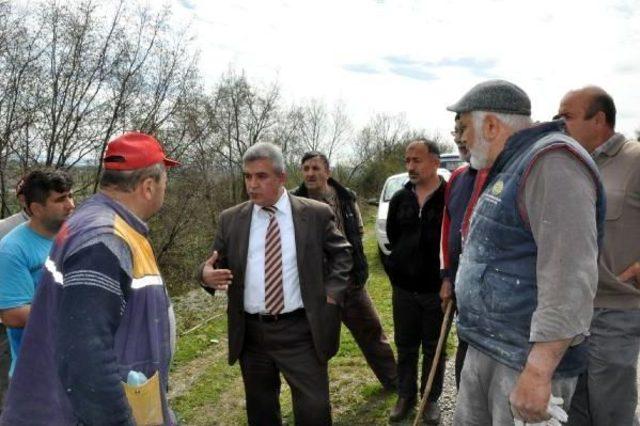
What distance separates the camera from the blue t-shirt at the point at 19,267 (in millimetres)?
2793

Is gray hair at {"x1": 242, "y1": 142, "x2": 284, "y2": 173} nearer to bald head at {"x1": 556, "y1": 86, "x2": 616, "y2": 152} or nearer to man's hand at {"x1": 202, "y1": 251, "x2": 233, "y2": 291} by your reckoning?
man's hand at {"x1": 202, "y1": 251, "x2": 233, "y2": 291}

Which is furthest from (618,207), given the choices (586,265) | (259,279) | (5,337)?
(5,337)

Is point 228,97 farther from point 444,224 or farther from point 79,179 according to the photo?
point 444,224

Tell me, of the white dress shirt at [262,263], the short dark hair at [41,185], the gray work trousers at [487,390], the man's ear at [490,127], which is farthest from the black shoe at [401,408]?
the short dark hair at [41,185]

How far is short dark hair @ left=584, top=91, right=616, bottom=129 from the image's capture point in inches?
115

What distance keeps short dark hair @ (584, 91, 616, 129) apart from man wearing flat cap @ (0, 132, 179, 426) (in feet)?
7.88

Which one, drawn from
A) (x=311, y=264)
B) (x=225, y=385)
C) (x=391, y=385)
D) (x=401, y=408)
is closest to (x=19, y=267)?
(x=311, y=264)

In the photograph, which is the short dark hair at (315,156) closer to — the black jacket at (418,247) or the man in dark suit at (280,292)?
the black jacket at (418,247)

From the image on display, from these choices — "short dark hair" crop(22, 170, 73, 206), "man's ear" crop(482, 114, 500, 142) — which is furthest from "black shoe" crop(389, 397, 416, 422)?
"short dark hair" crop(22, 170, 73, 206)

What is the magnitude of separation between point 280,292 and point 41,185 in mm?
1585

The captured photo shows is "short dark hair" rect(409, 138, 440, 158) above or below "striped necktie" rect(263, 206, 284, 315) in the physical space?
above

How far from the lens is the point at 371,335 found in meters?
4.54

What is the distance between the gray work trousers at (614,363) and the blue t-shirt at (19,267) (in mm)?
3139

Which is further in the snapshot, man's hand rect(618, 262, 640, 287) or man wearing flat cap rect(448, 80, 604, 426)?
man's hand rect(618, 262, 640, 287)
